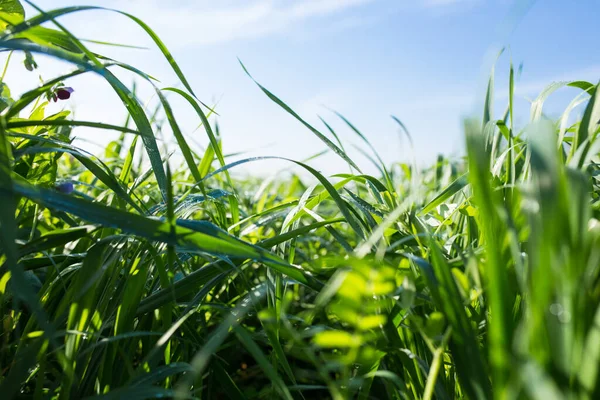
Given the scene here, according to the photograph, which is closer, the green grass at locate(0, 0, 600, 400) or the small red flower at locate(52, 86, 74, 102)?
the green grass at locate(0, 0, 600, 400)

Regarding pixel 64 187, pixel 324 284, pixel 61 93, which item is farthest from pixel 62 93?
pixel 324 284

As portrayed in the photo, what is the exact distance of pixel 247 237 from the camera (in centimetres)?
140

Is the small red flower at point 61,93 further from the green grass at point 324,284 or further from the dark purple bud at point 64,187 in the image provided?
the dark purple bud at point 64,187

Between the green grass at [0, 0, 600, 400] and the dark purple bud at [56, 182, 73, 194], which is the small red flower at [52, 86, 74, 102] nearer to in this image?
the green grass at [0, 0, 600, 400]

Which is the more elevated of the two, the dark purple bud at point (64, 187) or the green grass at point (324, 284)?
the dark purple bud at point (64, 187)

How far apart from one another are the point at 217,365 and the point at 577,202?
2.14 feet

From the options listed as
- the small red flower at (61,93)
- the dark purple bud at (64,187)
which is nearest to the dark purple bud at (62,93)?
the small red flower at (61,93)

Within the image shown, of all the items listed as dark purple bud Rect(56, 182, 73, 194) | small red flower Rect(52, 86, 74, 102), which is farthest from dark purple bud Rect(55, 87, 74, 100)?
dark purple bud Rect(56, 182, 73, 194)

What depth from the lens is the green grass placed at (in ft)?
1.30

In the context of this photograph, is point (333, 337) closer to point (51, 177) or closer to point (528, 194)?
point (528, 194)

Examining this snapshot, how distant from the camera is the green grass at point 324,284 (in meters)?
0.40

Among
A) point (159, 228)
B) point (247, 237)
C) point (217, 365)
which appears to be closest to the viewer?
point (159, 228)

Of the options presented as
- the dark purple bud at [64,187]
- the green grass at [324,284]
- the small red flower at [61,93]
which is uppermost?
the small red flower at [61,93]

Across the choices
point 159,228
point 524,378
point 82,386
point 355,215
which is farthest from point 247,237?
point 524,378
